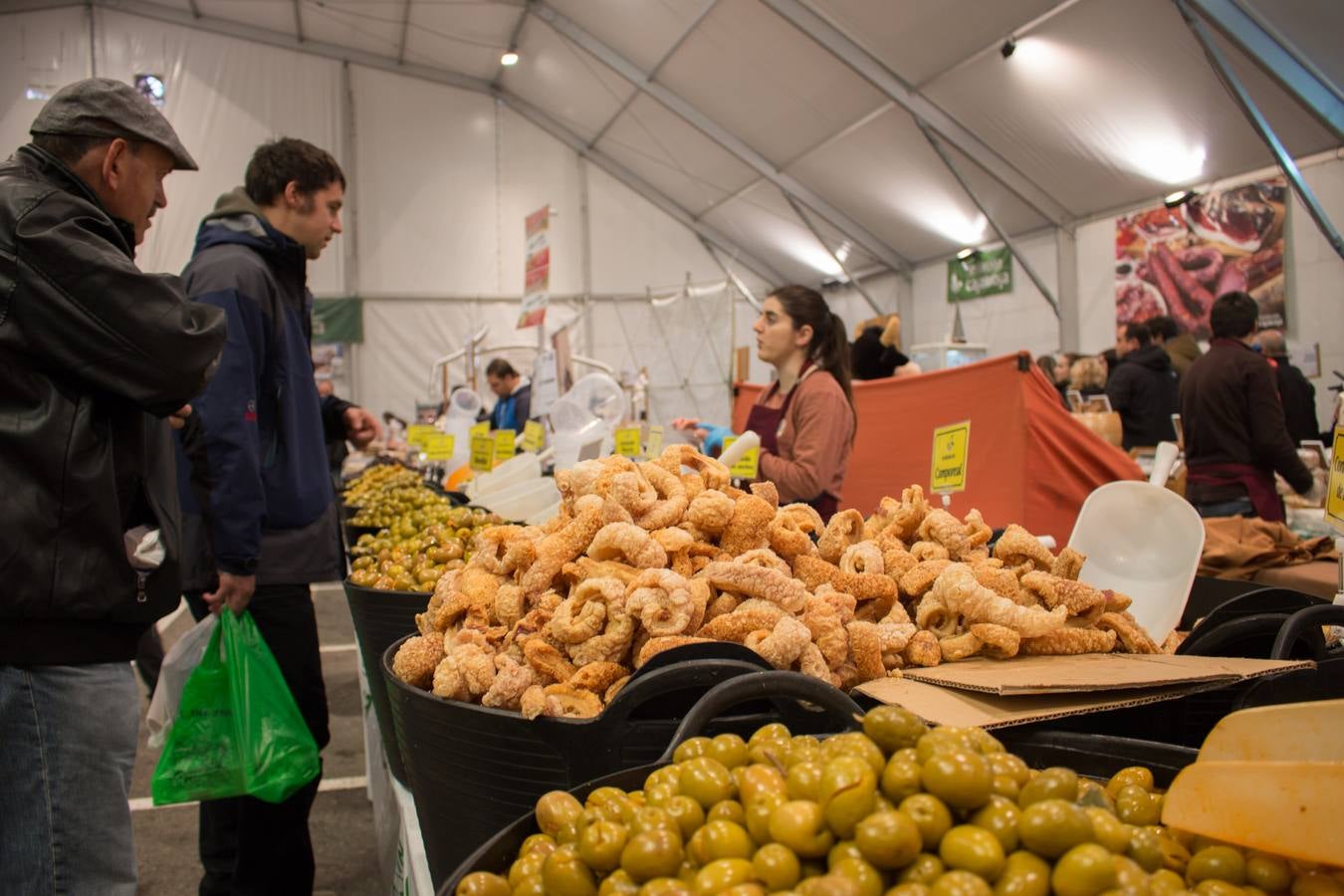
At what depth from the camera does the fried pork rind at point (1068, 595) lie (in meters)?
1.46

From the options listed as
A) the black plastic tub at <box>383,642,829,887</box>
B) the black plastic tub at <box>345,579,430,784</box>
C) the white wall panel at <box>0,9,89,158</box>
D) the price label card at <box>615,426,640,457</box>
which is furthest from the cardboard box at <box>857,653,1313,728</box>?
the white wall panel at <box>0,9,89,158</box>

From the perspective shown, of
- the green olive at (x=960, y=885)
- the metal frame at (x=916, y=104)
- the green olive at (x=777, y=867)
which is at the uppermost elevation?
the metal frame at (x=916, y=104)

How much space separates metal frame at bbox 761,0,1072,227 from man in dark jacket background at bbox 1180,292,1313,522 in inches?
295

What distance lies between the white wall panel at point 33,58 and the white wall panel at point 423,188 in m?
4.20

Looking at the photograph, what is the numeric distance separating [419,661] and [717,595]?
1.50 ft

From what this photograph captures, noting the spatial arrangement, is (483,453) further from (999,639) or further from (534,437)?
(999,639)

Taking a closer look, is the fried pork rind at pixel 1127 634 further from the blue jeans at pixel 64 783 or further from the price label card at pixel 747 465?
the blue jeans at pixel 64 783

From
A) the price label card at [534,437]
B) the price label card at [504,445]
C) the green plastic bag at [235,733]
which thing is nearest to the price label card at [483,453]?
the price label card at [504,445]

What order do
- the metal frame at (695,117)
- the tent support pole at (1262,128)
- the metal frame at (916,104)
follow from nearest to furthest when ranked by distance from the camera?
the tent support pole at (1262,128) → the metal frame at (916,104) → the metal frame at (695,117)

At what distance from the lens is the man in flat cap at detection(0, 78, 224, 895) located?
1516 millimetres

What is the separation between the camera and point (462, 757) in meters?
1.12

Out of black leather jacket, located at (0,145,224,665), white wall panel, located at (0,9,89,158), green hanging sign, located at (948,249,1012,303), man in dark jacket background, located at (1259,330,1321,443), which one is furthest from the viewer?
white wall panel, located at (0,9,89,158)

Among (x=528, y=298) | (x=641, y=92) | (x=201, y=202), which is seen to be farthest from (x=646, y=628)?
(x=201, y=202)

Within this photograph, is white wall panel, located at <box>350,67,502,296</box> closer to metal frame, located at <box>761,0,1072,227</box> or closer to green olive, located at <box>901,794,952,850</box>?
metal frame, located at <box>761,0,1072,227</box>
